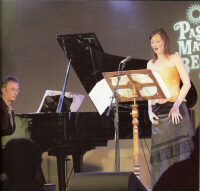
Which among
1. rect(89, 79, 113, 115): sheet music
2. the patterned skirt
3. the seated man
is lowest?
the seated man

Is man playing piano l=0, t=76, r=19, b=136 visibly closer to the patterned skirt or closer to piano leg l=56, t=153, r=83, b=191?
piano leg l=56, t=153, r=83, b=191

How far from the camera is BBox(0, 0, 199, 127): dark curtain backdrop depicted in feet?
17.3

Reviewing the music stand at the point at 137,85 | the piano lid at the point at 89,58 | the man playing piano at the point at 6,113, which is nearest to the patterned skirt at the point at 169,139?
the music stand at the point at 137,85

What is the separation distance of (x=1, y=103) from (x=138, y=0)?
120 inches

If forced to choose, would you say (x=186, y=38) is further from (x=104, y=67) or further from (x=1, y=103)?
(x=1, y=103)

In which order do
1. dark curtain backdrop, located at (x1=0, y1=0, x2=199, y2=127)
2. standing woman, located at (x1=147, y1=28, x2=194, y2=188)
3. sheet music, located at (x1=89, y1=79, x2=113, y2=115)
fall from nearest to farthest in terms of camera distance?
standing woman, located at (x1=147, y1=28, x2=194, y2=188) → sheet music, located at (x1=89, y1=79, x2=113, y2=115) → dark curtain backdrop, located at (x1=0, y1=0, x2=199, y2=127)

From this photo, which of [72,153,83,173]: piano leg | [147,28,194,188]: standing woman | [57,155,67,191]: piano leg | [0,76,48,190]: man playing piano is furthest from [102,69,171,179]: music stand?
[0,76,48,190]: man playing piano

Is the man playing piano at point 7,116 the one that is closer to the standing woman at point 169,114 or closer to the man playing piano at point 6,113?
the man playing piano at point 6,113

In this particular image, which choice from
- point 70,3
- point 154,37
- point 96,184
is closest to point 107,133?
point 154,37

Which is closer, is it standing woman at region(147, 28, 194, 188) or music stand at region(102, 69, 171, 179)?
music stand at region(102, 69, 171, 179)

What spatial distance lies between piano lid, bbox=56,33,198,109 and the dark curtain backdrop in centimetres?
163

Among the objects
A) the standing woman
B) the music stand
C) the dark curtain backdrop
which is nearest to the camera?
the music stand

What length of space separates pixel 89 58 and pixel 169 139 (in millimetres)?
1361

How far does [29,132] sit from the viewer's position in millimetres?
3281
